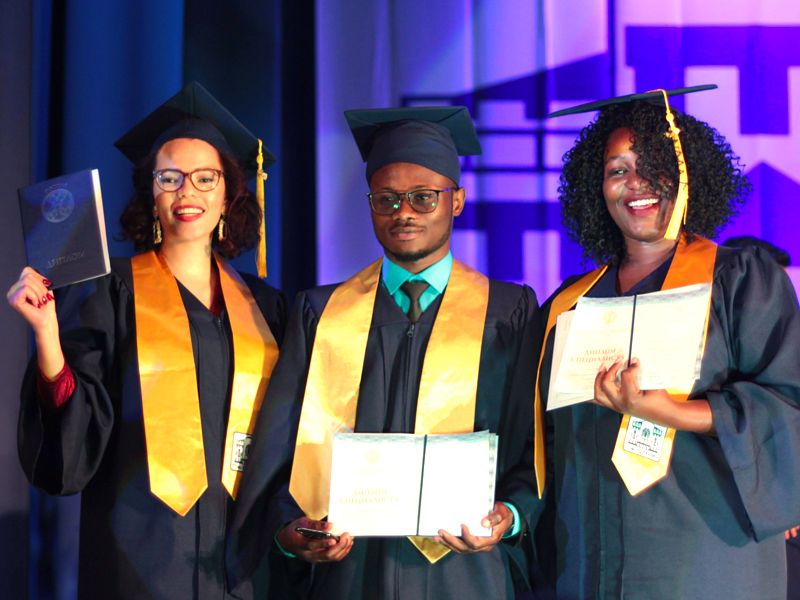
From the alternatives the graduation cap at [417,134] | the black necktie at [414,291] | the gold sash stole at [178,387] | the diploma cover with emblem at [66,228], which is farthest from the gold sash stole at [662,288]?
the diploma cover with emblem at [66,228]

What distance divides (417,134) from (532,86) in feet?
4.82

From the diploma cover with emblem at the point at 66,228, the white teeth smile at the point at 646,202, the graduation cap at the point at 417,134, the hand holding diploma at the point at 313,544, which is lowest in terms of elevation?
the hand holding diploma at the point at 313,544

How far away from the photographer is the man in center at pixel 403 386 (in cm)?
198

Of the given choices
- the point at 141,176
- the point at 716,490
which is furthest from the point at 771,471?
the point at 141,176

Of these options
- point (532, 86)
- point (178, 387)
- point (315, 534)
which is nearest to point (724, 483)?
point (315, 534)

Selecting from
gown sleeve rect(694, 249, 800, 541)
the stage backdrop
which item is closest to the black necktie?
gown sleeve rect(694, 249, 800, 541)

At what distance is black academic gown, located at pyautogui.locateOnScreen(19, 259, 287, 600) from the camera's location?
2.04 meters

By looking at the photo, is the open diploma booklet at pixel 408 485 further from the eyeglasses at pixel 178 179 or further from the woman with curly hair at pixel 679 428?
the eyeglasses at pixel 178 179

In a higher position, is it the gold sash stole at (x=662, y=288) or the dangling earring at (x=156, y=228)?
the dangling earring at (x=156, y=228)

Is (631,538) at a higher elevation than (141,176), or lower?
lower

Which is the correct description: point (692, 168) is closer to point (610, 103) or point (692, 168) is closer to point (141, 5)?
point (610, 103)

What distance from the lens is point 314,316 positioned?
2.26 meters

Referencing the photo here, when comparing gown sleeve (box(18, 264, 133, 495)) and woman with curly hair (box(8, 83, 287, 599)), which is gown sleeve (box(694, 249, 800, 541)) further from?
gown sleeve (box(18, 264, 133, 495))

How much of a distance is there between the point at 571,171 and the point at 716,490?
3.73 feet
